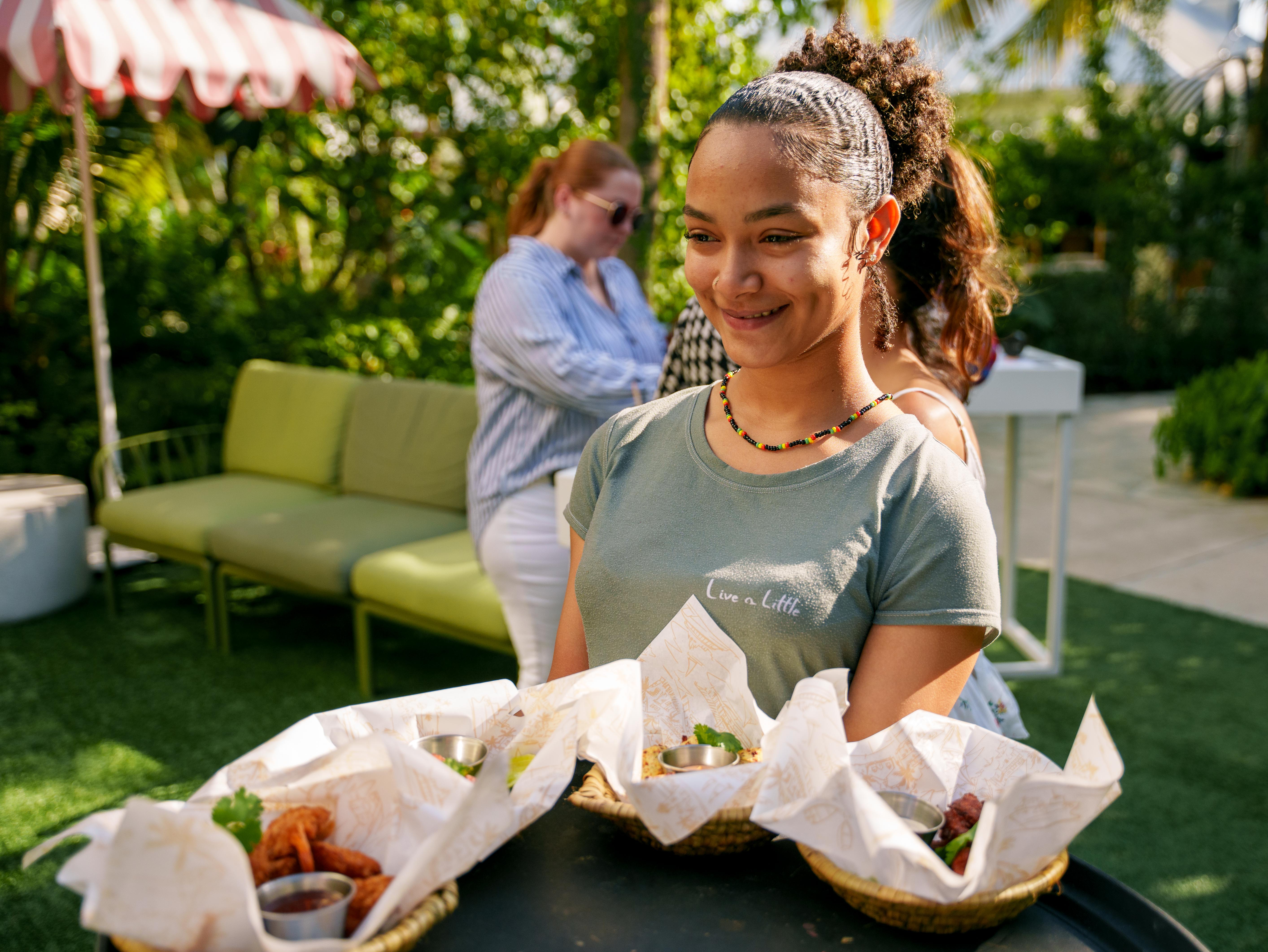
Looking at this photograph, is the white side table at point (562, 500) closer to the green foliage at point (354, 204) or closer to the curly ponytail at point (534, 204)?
the curly ponytail at point (534, 204)

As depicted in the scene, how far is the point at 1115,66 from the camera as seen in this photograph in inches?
579

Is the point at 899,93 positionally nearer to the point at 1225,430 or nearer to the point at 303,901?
the point at 303,901

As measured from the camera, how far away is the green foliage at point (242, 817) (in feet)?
3.61

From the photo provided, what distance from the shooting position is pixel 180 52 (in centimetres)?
480

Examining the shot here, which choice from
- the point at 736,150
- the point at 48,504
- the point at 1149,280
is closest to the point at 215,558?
the point at 48,504

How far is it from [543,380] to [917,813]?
A: 2196 mm

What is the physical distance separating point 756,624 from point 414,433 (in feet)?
12.9

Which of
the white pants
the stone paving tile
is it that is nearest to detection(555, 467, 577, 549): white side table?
the white pants

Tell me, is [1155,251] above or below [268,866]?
above

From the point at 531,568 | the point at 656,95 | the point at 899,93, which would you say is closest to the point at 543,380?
the point at 531,568

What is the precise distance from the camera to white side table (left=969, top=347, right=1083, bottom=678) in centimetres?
430

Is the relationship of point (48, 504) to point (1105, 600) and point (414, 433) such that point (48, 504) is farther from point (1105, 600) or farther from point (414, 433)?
point (1105, 600)

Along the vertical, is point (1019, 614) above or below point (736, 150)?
below

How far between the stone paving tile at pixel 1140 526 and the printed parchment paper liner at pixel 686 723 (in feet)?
14.1
